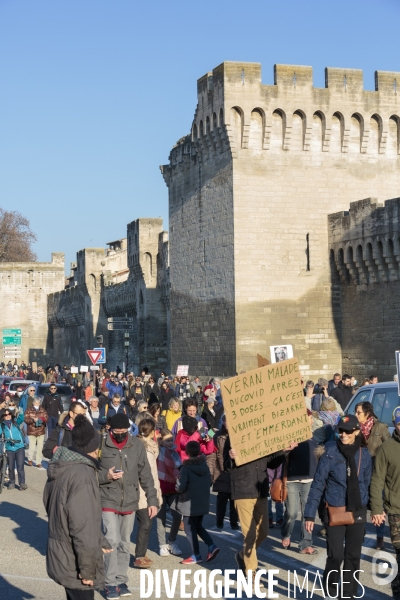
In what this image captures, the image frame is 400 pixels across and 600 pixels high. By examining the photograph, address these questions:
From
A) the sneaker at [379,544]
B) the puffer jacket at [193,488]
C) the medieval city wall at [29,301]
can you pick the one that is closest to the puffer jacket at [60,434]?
the puffer jacket at [193,488]

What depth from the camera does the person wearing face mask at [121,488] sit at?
8.76 m

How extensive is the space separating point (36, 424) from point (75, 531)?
12.1m

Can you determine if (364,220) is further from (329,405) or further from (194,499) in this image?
(194,499)

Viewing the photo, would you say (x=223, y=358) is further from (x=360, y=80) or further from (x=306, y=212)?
(x=360, y=80)

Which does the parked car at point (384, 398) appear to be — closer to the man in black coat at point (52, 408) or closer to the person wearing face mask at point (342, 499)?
A: the person wearing face mask at point (342, 499)

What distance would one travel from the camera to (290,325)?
27516 millimetres

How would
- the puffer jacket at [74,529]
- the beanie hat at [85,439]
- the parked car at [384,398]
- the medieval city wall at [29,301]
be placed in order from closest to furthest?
the puffer jacket at [74,529] < the beanie hat at [85,439] < the parked car at [384,398] < the medieval city wall at [29,301]

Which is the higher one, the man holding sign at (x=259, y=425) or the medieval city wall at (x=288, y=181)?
the medieval city wall at (x=288, y=181)

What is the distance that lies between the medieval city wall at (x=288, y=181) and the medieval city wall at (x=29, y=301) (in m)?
39.5

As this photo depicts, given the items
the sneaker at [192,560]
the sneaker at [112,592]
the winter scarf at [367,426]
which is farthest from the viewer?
the winter scarf at [367,426]

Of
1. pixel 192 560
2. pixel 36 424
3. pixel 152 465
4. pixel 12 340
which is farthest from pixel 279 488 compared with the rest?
pixel 12 340

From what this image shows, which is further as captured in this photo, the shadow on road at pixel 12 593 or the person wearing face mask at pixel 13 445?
the person wearing face mask at pixel 13 445

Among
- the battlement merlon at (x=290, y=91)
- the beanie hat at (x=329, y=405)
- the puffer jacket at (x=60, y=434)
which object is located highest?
the battlement merlon at (x=290, y=91)

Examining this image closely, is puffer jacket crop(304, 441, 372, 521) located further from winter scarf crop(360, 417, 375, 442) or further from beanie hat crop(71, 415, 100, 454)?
winter scarf crop(360, 417, 375, 442)
